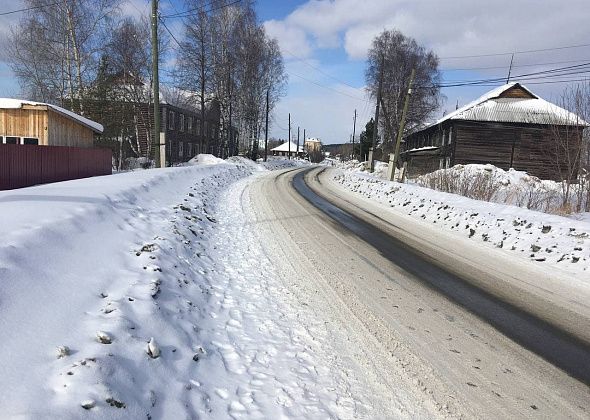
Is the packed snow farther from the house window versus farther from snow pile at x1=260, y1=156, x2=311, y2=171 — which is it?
the house window

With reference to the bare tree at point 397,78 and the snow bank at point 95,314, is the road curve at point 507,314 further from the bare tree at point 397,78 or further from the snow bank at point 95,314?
the bare tree at point 397,78

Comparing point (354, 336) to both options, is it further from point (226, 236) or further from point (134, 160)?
point (134, 160)

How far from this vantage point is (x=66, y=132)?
17.4 meters

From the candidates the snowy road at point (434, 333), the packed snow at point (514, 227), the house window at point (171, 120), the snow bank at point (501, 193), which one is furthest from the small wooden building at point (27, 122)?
the house window at point (171, 120)

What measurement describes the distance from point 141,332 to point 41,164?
11.7m

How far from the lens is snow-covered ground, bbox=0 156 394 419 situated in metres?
2.64

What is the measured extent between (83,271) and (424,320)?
12.3 feet

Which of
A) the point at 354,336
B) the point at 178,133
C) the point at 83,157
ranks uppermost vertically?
the point at 178,133

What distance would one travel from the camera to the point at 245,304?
495 centimetres

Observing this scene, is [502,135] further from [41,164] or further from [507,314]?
[507,314]

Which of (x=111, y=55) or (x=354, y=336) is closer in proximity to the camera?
(x=354, y=336)

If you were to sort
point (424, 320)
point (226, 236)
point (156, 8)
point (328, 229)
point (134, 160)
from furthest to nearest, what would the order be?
point (134, 160)
point (156, 8)
point (328, 229)
point (226, 236)
point (424, 320)

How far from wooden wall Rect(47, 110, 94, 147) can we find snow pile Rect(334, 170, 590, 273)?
13.9 meters

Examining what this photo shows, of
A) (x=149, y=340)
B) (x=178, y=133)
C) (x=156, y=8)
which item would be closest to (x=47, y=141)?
(x=156, y=8)
